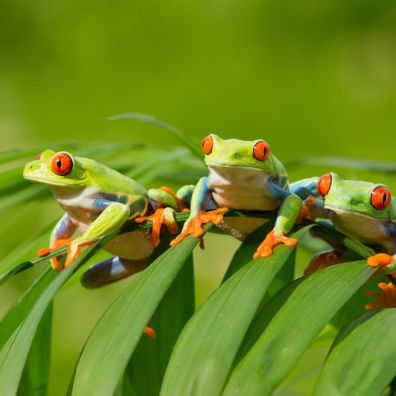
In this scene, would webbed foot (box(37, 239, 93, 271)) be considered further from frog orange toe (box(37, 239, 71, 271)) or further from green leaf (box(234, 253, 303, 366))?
green leaf (box(234, 253, 303, 366))

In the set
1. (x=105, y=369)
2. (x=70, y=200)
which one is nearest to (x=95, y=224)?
(x=70, y=200)

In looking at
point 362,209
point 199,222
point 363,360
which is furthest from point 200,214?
point 363,360

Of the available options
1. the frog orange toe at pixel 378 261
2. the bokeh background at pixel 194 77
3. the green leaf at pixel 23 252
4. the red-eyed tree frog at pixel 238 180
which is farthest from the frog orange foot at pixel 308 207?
the bokeh background at pixel 194 77

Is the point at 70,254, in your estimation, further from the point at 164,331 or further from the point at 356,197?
the point at 356,197

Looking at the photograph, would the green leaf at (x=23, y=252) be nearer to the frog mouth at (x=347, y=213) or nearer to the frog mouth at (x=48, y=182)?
the frog mouth at (x=48, y=182)

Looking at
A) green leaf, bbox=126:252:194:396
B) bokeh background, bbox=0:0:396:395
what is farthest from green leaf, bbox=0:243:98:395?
bokeh background, bbox=0:0:396:395
